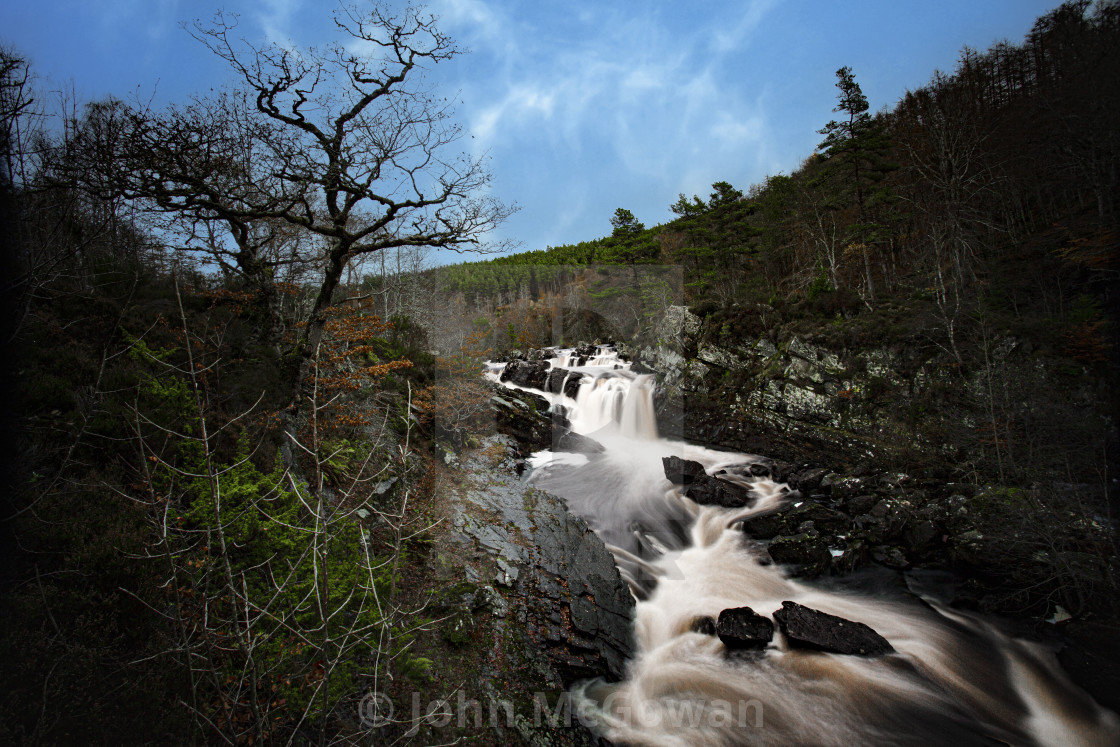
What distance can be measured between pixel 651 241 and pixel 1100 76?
728 inches

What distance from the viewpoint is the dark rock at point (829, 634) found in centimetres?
604

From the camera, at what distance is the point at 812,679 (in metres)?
5.63

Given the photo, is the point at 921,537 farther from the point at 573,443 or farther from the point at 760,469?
the point at 573,443

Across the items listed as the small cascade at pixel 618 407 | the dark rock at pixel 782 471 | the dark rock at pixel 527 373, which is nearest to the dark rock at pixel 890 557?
the dark rock at pixel 782 471

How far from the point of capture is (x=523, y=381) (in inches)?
814

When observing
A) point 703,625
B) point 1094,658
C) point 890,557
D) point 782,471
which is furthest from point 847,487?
point 703,625

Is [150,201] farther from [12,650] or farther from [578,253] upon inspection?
[578,253]

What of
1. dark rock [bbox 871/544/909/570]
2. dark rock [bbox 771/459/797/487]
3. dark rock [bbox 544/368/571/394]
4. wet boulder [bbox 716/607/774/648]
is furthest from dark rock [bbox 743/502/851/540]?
dark rock [bbox 544/368/571/394]

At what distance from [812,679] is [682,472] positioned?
647 centimetres

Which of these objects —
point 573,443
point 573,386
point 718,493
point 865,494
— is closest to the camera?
point 865,494

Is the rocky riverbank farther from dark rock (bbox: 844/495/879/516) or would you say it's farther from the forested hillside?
the forested hillside

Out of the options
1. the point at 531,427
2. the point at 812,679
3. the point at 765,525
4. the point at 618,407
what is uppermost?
the point at 618,407

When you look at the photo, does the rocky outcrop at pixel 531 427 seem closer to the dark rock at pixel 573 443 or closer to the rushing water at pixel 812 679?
the dark rock at pixel 573 443

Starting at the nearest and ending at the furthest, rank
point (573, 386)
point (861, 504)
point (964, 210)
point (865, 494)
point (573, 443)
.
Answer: point (861, 504) < point (865, 494) < point (964, 210) < point (573, 443) < point (573, 386)
